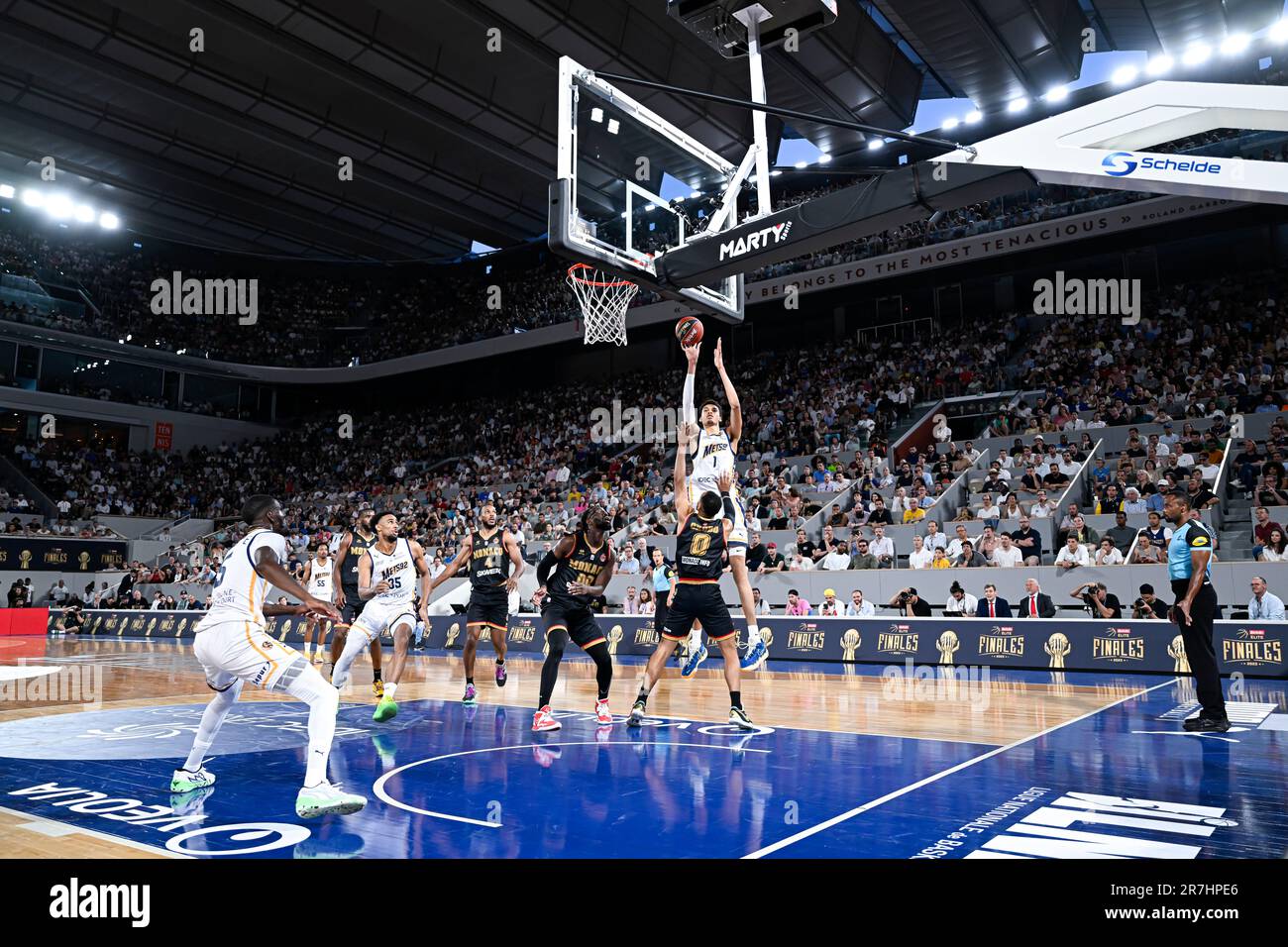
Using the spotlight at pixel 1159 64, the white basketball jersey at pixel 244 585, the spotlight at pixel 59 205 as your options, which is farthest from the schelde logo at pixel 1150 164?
the spotlight at pixel 59 205

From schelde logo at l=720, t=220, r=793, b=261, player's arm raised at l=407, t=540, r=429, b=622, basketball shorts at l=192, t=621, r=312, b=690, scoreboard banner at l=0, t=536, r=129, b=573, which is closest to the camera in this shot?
basketball shorts at l=192, t=621, r=312, b=690

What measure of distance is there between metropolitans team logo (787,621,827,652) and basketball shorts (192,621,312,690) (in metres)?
11.2

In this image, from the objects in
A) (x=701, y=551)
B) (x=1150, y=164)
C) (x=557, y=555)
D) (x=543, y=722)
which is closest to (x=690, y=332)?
(x=701, y=551)

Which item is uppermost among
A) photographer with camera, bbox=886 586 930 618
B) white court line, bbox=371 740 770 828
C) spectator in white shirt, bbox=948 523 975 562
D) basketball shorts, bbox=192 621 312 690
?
spectator in white shirt, bbox=948 523 975 562

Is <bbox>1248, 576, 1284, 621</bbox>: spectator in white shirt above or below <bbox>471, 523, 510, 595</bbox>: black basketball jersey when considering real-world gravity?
below

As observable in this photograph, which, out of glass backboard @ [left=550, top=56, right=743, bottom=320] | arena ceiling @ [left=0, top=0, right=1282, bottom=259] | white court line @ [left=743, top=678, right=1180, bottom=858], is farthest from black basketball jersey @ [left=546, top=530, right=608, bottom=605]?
arena ceiling @ [left=0, top=0, right=1282, bottom=259]

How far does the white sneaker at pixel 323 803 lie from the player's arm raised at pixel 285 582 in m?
1.00

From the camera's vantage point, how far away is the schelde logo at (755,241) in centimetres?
739

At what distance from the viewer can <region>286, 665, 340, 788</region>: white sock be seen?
5.12 meters

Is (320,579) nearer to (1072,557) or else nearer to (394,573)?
(394,573)

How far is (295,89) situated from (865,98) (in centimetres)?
1646

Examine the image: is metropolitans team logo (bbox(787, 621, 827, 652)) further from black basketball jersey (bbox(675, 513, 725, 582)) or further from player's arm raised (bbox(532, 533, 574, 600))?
player's arm raised (bbox(532, 533, 574, 600))

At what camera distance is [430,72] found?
2414 centimetres

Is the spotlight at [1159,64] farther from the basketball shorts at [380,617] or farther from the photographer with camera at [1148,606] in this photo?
the basketball shorts at [380,617]
